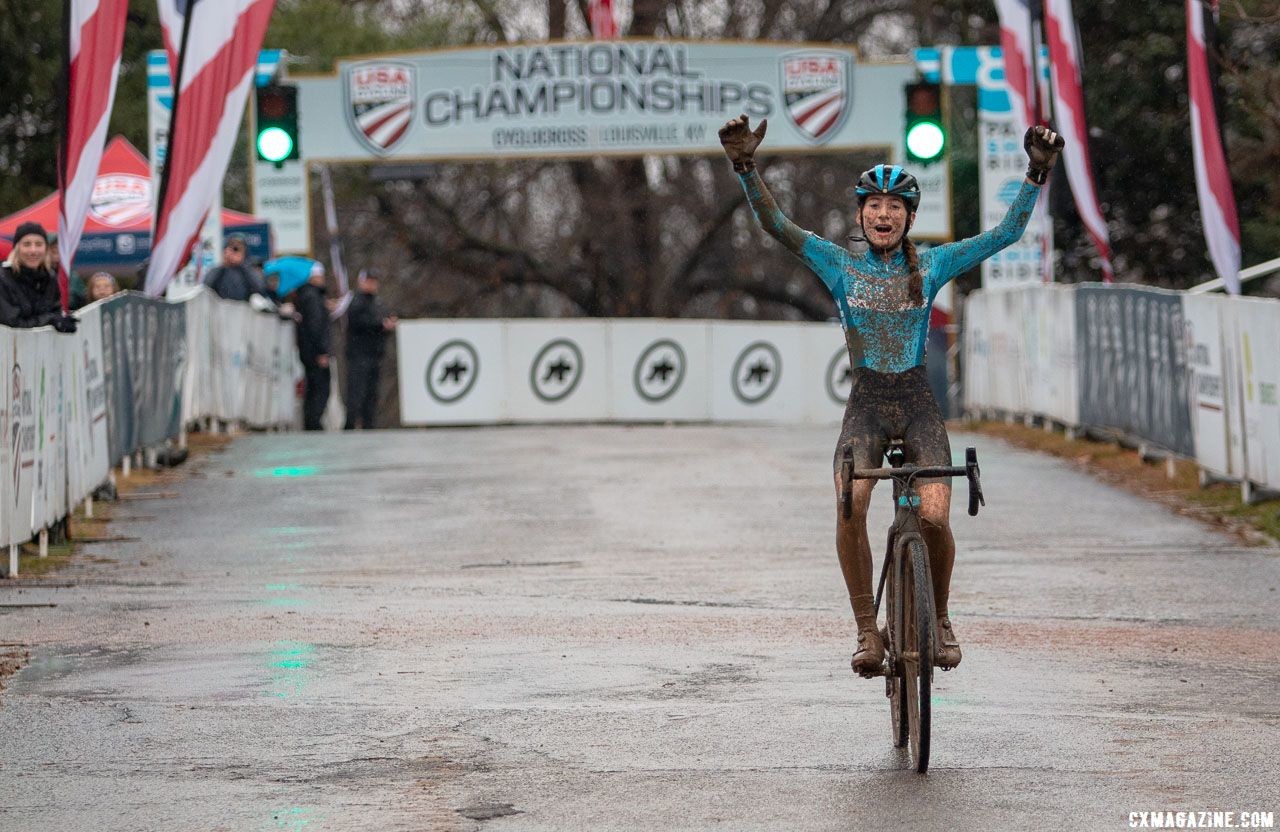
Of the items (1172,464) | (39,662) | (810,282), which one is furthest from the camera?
(810,282)

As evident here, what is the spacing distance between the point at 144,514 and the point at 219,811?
32.2 ft

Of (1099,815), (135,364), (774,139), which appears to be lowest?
(1099,815)

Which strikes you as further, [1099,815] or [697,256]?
[697,256]

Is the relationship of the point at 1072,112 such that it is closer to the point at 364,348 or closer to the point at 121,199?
the point at 364,348

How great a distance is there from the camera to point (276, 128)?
28266mm

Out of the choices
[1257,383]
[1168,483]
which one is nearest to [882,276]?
[1257,383]

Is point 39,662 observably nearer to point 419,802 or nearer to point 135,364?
point 419,802

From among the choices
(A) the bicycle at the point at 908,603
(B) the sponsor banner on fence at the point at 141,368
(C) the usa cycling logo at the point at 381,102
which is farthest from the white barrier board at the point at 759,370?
(A) the bicycle at the point at 908,603

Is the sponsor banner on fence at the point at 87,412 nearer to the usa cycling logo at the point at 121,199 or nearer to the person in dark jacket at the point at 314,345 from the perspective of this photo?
the person in dark jacket at the point at 314,345

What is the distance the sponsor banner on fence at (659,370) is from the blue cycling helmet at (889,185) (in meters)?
23.1

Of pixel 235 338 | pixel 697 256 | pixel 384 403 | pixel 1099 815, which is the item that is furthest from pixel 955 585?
pixel 384 403

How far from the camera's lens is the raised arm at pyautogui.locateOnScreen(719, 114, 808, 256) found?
8.30m

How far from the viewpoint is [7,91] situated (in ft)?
116

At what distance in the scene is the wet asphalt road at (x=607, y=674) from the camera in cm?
727
